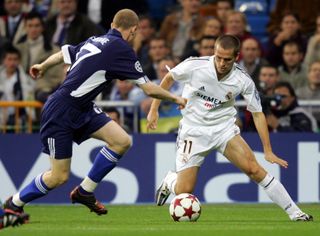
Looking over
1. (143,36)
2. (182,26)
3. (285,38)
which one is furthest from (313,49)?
(143,36)

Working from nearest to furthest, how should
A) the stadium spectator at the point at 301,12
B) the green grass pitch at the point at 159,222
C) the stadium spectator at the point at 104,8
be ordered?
the green grass pitch at the point at 159,222 → the stadium spectator at the point at 301,12 → the stadium spectator at the point at 104,8

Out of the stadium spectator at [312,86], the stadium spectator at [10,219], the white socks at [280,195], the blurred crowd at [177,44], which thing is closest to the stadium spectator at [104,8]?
the blurred crowd at [177,44]

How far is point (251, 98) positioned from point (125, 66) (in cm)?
145

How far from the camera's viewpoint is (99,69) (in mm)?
11578

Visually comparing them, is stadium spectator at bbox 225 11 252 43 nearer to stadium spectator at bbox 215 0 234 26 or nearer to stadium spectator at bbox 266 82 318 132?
stadium spectator at bbox 215 0 234 26

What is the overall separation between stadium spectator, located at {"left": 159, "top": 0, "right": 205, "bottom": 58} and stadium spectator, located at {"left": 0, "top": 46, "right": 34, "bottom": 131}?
261 centimetres

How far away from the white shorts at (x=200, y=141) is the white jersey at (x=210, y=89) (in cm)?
8

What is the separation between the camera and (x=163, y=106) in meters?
16.8

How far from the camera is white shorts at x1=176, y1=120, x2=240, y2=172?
12.1 meters

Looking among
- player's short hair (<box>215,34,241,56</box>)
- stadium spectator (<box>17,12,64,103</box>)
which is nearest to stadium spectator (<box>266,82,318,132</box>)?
stadium spectator (<box>17,12,64,103</box>)

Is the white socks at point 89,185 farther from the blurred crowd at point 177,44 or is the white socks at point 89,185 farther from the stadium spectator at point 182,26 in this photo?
the stadium spectator at point 182,26

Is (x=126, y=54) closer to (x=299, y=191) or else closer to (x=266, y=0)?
(x=299, y=191)

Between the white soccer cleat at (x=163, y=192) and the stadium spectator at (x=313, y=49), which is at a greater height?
the stadium spectator at (x=313, y=49)

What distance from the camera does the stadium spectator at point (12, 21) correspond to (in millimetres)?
19125
